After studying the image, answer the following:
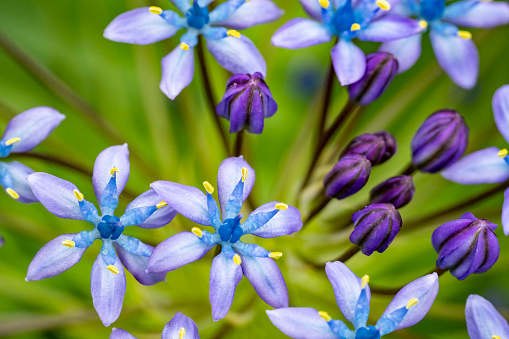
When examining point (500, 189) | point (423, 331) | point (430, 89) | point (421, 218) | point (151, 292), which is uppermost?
point (500, 189)

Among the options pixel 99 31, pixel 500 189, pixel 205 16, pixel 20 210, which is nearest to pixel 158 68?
pixel 99 31

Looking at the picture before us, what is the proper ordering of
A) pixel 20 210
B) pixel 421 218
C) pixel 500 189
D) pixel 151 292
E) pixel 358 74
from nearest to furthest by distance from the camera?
pixel 358 74
pixel 500 189
pixel 421 218
pixel 151 292
pixel 20 210

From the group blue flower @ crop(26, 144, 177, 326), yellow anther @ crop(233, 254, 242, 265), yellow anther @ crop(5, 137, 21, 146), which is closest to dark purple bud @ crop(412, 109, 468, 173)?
yellow anther @ crop(233, 254, 242, 265)

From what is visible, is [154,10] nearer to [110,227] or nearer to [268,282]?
[110,227]

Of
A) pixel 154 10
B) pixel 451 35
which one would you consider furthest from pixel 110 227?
pixel 451 35

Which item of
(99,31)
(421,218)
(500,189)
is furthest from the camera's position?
(99,31)

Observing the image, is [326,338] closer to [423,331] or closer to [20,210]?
[423,331]

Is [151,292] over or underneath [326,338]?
underneath

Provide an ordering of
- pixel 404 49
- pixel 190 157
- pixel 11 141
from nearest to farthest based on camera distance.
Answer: pixel 11 141
pixel 404 49
pixel 190 157

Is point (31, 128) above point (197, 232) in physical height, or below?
above
